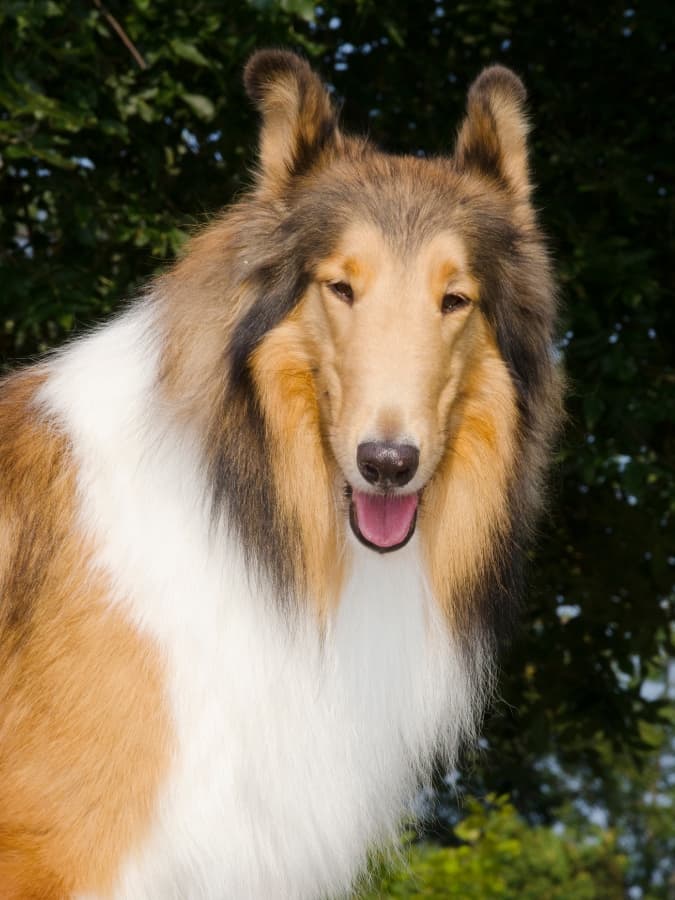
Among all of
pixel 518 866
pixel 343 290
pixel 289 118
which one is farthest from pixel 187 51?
pixel 518 866

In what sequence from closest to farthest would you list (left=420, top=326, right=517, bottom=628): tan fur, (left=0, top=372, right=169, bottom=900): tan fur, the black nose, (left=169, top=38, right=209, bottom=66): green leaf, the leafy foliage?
the black nose, (left=0, top=372, right=169, bottom=900): tan fur, (left=420, top=326, right=517, bottom=628): tan fur, (left=169, top=38, right=209, bottom=66): green leaf, the leafy foliage

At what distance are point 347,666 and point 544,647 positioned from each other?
4.17 m

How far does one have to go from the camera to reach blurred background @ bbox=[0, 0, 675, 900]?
5438mm

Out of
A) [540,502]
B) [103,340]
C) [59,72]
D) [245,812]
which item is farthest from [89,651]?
[59,72]

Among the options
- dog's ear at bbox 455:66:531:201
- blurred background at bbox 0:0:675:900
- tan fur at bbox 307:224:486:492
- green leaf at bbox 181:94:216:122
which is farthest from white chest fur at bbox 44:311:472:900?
green leaf at bbox 181:94:216:122

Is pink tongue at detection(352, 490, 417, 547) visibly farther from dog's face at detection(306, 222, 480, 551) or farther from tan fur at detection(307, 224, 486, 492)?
tan fur at detection(307, 224, 486, 492)

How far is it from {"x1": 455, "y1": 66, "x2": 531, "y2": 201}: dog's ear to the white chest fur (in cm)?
104

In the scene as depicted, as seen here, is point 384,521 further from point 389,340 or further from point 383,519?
point 389,340

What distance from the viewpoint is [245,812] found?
3027 millimetres

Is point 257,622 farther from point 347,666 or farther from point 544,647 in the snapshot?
point 544,647

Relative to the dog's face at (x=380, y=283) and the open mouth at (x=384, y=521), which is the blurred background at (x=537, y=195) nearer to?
the dog's face at (x=380, y=283)

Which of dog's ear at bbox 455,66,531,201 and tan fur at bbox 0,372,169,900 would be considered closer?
tan fur at bbox 0,372,169,900

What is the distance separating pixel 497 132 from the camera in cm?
349

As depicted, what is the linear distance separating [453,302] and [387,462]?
0.53 m
